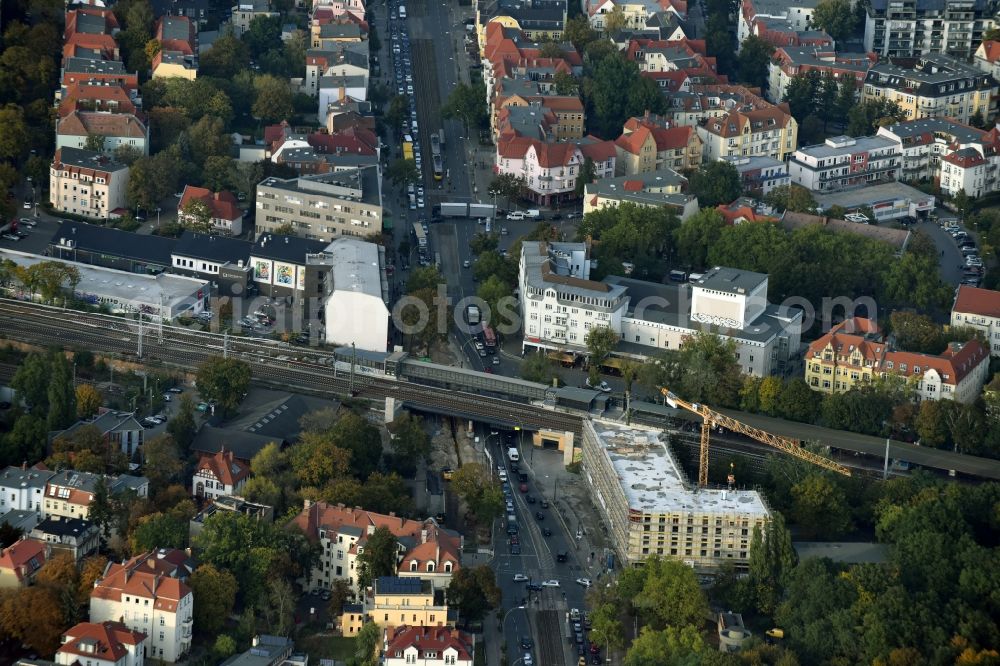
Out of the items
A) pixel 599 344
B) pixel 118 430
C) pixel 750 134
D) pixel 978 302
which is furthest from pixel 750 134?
pixel 118 430

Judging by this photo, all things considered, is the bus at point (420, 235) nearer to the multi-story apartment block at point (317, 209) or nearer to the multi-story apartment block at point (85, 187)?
the multi-story apartment block at point (317, 209)

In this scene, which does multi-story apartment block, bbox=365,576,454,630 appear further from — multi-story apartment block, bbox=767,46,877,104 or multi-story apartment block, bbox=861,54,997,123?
multi-story apartment block, bbox=767,46,877,104

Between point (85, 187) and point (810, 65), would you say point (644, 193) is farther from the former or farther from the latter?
point (85, 187)

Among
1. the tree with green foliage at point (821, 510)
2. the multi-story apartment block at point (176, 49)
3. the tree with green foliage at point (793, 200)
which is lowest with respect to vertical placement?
the tree with green foliage at point (821, 510)

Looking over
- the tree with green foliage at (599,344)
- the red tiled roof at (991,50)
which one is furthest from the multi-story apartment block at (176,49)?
the red tiled roof at (991,50)

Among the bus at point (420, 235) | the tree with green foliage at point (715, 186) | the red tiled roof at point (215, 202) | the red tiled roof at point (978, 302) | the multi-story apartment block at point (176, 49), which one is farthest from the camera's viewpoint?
the multi-story apartment block at point (176, 49)

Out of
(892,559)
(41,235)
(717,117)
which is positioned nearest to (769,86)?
(717,117)

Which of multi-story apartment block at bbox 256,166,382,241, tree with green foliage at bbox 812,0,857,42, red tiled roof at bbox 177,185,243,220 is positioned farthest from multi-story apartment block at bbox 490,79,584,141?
tree with green foliage at bbox 812,0,857,42
